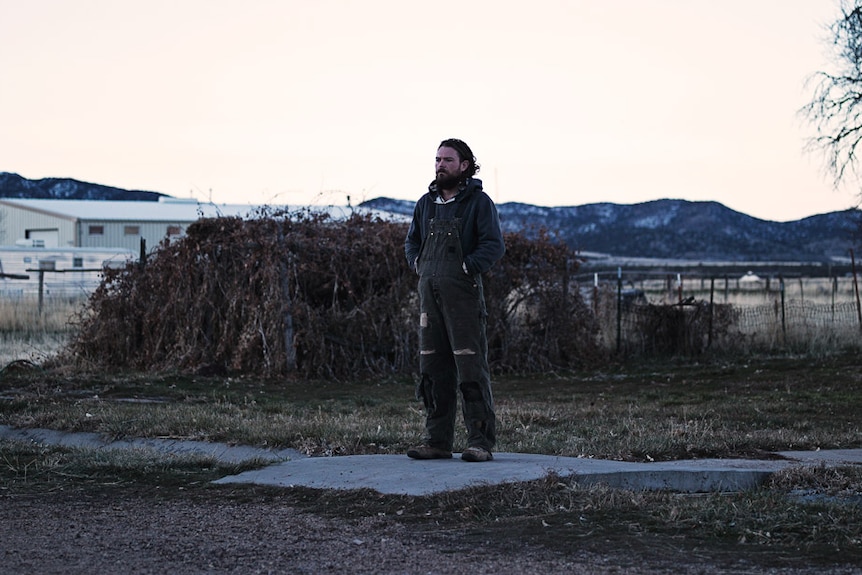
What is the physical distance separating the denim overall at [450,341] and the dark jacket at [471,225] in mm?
78

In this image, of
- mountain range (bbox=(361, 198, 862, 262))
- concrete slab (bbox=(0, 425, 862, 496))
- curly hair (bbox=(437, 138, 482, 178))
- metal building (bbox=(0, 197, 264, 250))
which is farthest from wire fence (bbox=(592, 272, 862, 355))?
Result: mountain range (bbox=(361, 198, 862, 262))

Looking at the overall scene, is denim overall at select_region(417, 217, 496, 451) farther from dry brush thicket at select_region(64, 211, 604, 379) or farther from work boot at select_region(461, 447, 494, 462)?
dry brush thicket at select_region(64, 211, 604, 379)

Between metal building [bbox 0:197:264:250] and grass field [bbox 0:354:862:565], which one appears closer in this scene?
grass field [bbox 0:354:862:565]

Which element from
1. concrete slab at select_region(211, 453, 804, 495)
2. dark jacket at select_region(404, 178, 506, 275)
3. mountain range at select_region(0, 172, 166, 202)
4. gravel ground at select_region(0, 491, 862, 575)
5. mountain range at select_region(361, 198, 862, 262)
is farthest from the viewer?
mountain range at select_region(361, 198, 862, 262)

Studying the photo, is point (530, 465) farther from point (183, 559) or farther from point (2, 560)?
point (2, 560)

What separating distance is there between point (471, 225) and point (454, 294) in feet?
1.59

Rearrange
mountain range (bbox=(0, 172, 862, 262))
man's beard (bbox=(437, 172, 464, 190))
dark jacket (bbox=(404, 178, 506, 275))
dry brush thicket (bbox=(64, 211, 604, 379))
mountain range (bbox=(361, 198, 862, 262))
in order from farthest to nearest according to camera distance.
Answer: mountain range (bbox=(361, 198, 862, 262)), mountain range (bbox=(0, 172, 862, 262)), dry brush thicket (bbox=(64, 211, 604, 379)), man's beard (bbox=(437, 172, 464, 190)), dark jacket (bbox=(404, 178, 506, 275))

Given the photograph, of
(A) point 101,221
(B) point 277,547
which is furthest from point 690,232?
(B) point 277,547

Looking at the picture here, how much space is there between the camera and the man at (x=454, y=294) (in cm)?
729

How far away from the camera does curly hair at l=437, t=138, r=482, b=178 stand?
24.6ft

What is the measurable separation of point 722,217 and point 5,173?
249 ft

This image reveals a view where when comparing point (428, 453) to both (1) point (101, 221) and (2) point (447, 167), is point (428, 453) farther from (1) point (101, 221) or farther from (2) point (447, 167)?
(1) point (101, 221)

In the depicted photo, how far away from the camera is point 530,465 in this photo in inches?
277

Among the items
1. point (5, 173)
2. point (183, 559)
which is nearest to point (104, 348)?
point (183, 559)
